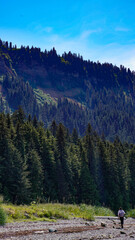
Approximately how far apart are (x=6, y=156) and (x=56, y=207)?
26.5m

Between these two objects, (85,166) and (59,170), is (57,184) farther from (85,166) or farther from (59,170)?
(85,166)

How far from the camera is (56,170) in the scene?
194 feet

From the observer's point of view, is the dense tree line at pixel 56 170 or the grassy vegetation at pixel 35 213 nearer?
the grassy vegetation at pixel 35 213

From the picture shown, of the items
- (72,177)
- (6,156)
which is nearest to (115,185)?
(72,177)

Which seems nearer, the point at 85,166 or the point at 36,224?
the point at 36,224

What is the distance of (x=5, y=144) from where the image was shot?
50.3 meters

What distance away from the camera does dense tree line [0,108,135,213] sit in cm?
4594

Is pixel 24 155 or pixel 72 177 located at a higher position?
pixel 24 155

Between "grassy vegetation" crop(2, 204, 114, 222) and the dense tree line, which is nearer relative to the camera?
"grassy vegetation" crop(2, 204, 114, 222)

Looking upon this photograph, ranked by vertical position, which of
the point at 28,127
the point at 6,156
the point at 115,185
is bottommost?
the point at 115,185

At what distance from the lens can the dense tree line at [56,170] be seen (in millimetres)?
45938

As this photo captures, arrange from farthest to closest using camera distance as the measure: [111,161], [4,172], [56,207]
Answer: [111,161] < [4,172] < [56,207]

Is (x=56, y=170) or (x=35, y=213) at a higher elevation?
(x=56, y=170)

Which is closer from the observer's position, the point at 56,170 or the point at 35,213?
the point at 35,213
